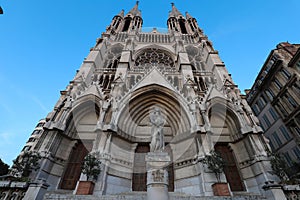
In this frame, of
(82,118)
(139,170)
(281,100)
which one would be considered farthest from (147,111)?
(281,100)

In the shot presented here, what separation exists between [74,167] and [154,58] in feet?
48.7

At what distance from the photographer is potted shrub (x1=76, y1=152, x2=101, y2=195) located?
7.25 meters

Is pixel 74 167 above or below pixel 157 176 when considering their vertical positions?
above

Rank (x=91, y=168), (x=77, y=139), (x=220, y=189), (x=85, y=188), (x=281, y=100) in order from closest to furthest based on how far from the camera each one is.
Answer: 1. (x=85, y=188)
2. (x=220, y=189)
3. (x=91, y=168)
4. (x=77, y=139)
5. (x=281, y=100)

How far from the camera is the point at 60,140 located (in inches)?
390

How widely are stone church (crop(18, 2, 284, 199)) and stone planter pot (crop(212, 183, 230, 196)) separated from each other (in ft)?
1.00

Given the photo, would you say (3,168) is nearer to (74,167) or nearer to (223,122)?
(74,167)

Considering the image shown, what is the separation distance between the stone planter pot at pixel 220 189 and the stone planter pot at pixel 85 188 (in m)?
6.26

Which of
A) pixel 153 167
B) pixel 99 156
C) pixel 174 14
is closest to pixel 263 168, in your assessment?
pixel 153 167

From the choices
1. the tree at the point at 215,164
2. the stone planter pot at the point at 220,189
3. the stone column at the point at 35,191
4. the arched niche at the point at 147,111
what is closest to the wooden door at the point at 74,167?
the arched niche at the point at 147,111

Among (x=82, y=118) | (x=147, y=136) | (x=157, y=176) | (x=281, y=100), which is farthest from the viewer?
(x=281, y=100)

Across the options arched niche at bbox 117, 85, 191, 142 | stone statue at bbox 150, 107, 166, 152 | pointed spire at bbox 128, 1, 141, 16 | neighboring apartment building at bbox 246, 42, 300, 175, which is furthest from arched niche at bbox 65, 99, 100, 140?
pointed spire at bbox 128, 1, 141, 16

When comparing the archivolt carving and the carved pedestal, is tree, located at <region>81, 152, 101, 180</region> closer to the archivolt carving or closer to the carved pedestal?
the carved pedestal

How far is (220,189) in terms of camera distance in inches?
292
